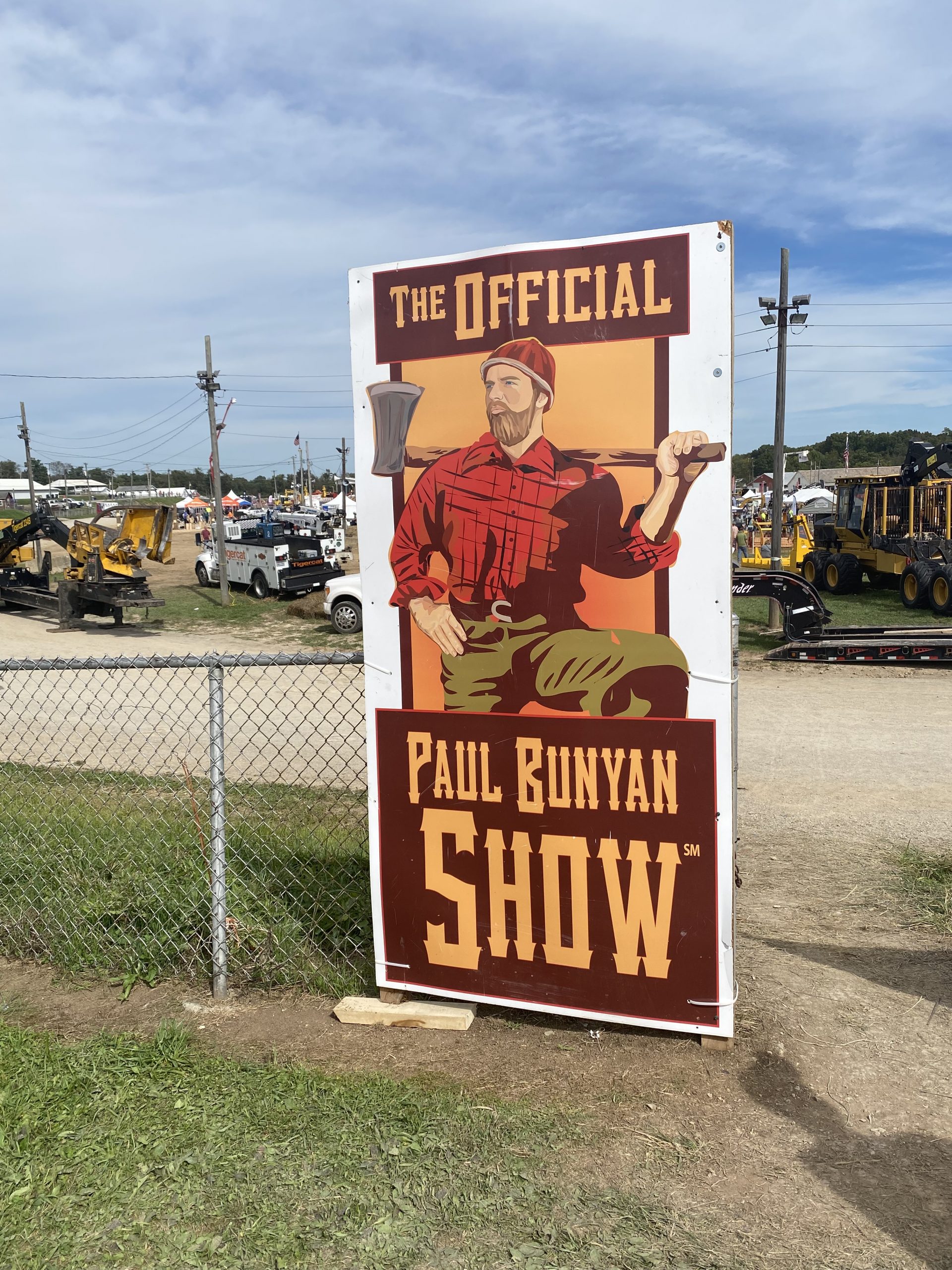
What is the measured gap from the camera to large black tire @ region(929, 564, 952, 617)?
→ 17469mm

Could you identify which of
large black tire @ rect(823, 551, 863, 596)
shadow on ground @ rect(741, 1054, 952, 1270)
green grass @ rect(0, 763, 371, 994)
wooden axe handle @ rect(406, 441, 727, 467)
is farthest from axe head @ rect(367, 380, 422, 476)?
large black tire @ rect(823, 551, 863, 596)

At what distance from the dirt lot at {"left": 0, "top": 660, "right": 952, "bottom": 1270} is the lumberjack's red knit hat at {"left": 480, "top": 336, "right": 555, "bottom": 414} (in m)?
2.26

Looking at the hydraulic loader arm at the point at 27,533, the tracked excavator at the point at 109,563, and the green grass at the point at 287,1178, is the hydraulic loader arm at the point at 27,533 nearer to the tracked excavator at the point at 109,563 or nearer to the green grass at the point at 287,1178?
the tracked excavator at the point at 109,563

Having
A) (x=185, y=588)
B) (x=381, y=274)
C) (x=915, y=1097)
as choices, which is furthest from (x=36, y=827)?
(x=185, y=588)

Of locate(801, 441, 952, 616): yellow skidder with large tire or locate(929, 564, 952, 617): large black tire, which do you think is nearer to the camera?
locate(929, 564, 952, 617): large black tire

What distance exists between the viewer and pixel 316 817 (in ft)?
21.0

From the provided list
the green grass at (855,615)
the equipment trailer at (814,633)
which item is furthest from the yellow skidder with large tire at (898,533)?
the equipment trailer at (814,633)

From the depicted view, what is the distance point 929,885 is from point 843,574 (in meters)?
17.0

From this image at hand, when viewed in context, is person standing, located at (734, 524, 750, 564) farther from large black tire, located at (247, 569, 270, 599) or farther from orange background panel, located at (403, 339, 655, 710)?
orange background panel, located at (403, 339, 655, 710)

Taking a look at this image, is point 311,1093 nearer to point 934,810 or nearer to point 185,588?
point 934,810

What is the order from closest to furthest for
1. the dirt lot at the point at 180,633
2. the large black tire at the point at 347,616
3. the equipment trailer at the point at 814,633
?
1. the equipment trailer at the point at 814,633
2. the dirt lot at the point at 180,633
3. the large black tire at the point at 347,616

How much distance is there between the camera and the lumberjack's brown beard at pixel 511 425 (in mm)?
3299

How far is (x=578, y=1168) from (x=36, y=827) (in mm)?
4106

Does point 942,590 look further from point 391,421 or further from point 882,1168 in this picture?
point 882,1168
